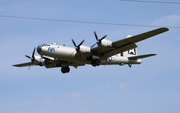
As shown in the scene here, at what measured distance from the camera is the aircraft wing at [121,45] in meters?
46.3

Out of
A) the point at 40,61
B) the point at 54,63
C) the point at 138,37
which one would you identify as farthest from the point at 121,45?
the point at 40,61

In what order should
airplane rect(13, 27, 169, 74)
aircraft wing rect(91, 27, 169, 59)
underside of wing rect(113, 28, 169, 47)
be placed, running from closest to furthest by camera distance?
underside of wing rect(113, 28, 169, 47) < aircraft wing rect(91, 27, 169, 59) < airplane rect(13, 27, 169, 74)

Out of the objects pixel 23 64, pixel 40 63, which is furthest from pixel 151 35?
pixel 23 64

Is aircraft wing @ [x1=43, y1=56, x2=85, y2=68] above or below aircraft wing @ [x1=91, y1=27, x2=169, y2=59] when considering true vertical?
below

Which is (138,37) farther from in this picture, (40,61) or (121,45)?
(40,61)

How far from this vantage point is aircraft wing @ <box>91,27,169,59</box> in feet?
152

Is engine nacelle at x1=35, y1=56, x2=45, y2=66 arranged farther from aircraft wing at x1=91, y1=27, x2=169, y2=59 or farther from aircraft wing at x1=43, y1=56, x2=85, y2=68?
aircraft wing at x1=91, y1=27, x2=169, y2=59

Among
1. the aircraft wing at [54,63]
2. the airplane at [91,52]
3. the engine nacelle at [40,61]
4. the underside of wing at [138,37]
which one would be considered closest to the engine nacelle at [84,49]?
the airplane at [91,52]

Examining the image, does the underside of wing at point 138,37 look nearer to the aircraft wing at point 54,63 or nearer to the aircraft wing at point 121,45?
the aircraft wing at point 121,45

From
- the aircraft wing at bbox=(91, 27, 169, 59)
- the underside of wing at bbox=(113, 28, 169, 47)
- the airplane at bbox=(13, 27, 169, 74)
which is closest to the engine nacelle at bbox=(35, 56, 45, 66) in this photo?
the airplane at bbox=(13, 27, 169, 74)

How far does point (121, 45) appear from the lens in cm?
4881

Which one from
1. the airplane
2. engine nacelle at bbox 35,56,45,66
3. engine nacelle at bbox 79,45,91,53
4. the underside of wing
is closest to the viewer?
the underside of wing

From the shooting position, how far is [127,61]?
5441 centimetres

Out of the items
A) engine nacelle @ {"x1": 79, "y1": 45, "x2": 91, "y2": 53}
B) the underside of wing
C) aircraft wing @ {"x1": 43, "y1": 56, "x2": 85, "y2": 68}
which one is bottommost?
aircraft wing @ {"x1": 43, "y1": 56, "x2": 85, "y2": 68}
